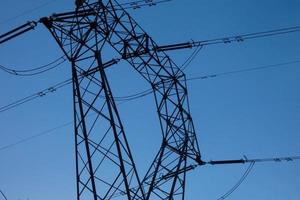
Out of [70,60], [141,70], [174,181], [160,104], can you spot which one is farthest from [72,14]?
[174,181]

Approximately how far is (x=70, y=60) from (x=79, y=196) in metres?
4.92

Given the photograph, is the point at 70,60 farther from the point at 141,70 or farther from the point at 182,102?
the point at 182,102

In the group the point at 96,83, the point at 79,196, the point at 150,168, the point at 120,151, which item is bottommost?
the point at 79,196

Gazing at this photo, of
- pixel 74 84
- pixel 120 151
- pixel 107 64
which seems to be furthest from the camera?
pixel 107 64

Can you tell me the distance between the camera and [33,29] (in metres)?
15.0

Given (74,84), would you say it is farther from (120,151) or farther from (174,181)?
(174,181)

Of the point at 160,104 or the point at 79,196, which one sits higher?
the point at 160,104

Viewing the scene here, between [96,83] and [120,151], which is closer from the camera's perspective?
[120,151]

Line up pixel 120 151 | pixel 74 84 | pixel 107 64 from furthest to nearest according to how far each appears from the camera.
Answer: pixel 107 64 → pixel 74 84 → pixel 120 151

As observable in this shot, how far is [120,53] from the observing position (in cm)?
1827

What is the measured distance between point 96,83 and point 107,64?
1502mm

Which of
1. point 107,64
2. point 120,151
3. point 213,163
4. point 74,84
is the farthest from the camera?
point 213,163

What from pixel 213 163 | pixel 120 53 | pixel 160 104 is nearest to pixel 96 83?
pixel 120 53

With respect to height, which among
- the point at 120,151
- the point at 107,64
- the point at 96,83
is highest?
the point at 107,64
